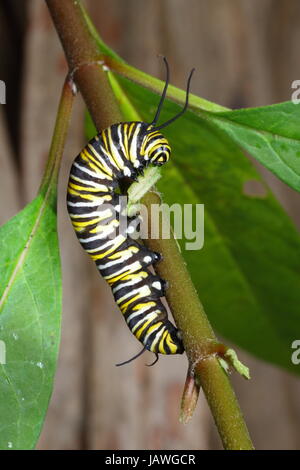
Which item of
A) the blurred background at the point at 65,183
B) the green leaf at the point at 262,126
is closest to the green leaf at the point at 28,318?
the green leaf at the point at 262,126

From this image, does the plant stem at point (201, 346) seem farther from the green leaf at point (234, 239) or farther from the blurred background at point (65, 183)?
the blurred background at point (65, 183)

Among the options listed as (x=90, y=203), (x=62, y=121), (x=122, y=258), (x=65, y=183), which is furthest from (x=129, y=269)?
(x=65, y=183)

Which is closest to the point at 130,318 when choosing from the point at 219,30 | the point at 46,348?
the point at 46,348

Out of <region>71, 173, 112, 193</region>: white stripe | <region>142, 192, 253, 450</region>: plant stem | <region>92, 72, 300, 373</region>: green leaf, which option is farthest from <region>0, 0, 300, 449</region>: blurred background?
<region>142, 192, 253, 450</region>: plant stem

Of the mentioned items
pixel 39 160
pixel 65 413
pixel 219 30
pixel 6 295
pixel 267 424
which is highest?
pixel 219 30

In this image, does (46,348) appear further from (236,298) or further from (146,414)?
(146,414)

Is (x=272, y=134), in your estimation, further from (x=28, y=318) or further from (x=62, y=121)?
(x=28, y=318)
